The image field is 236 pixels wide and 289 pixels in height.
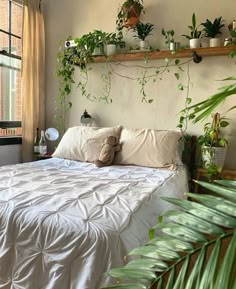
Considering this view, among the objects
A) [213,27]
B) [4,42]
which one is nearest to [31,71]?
[4,42]

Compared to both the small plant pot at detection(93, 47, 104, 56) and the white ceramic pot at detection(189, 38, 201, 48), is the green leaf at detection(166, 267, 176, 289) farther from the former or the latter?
the small plant pot at detection(93, 47, 104, 56)

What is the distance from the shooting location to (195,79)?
275 cm

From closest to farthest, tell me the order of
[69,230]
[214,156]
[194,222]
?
[194,222], [69,230], [214,156]

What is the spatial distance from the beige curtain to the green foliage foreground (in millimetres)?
2851

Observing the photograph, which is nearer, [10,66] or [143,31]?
[143,31]

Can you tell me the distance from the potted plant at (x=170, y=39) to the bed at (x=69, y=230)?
5.22 feet

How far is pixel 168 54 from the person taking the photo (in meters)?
2.70

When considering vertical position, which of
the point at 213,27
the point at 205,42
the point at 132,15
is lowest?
the point at 205,42

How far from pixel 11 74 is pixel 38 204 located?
2293 mm

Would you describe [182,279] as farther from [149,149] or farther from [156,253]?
[149,149]

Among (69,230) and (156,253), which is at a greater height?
(156,253)

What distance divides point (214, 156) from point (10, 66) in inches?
94.3

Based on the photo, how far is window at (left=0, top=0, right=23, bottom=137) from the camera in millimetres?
3012

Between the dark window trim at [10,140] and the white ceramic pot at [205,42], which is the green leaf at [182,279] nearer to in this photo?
the white ceramic pot at [205,42]
